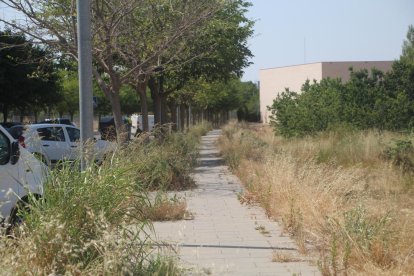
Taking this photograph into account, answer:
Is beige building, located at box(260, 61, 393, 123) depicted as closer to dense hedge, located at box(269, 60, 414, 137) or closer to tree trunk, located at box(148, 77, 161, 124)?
dense hedge, located at box(269, 60, 414, 137)

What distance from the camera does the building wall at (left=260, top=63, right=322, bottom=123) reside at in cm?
5572

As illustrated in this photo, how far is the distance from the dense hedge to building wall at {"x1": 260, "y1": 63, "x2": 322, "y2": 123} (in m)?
25.2

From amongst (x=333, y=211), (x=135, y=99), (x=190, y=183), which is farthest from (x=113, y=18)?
(x=135, y=99)

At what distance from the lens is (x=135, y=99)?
6856cm

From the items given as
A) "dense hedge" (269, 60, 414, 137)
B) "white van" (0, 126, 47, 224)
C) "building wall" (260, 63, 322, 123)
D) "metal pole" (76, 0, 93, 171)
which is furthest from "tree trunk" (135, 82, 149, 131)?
"building wall" (260, 63, 322, 123)

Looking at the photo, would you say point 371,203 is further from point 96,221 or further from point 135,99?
point 135,99

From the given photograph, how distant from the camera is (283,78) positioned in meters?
63.2

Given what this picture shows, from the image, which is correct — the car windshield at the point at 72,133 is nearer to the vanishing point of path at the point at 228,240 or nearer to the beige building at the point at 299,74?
the vanishing point of path at the point at 228,240

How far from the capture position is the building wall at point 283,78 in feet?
183

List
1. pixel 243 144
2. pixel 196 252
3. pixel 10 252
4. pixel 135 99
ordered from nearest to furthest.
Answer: pixel 10 252 < pixel 196 252 < pixel 243 144 < pixel 135 99

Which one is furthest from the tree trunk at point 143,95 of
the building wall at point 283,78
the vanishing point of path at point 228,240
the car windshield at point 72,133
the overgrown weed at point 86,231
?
the building wall at point 283,78

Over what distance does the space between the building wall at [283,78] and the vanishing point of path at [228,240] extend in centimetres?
4332

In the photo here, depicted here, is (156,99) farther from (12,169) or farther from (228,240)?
(12,169)

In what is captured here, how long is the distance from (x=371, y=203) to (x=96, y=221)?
4046mm
